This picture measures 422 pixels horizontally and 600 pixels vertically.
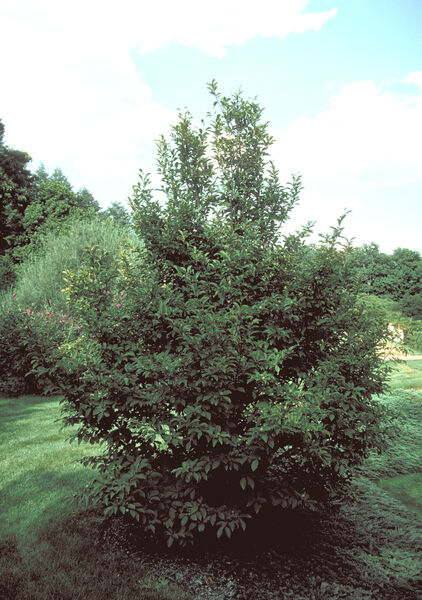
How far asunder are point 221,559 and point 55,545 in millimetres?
1557

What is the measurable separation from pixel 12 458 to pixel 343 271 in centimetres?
600

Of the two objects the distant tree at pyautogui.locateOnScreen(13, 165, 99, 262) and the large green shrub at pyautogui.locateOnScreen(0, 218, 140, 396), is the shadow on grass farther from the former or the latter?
the distant tree at pyautogui.locateOnScreen(13, 165, 99, 262)

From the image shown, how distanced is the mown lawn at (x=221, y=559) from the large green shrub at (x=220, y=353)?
39cm

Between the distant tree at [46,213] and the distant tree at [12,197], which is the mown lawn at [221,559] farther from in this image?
the distant tree at [46,213]

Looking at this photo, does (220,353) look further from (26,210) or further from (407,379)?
(26,210)

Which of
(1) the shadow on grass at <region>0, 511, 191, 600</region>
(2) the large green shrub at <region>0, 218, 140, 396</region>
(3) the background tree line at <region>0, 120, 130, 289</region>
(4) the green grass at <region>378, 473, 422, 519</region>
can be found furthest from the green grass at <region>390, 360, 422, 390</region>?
(3) the background tree line at <region>0, 120, 130, 289</region>

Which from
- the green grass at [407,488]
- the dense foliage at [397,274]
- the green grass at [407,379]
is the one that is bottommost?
the green grass at [407,488]

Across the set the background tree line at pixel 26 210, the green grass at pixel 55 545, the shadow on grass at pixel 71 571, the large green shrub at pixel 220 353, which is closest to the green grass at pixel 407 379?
the large green shrub at pixel 220 353

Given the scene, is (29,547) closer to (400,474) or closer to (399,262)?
(400,474)

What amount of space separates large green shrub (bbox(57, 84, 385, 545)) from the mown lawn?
1.29 feet

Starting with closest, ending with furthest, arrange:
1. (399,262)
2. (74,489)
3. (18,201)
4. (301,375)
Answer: (301,375) → (74,489) → (18,201) → (399,262)

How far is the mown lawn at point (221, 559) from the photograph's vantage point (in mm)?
3436

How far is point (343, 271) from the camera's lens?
152 inches

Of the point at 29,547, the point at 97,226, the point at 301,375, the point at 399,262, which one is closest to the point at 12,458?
the point at 29,547
